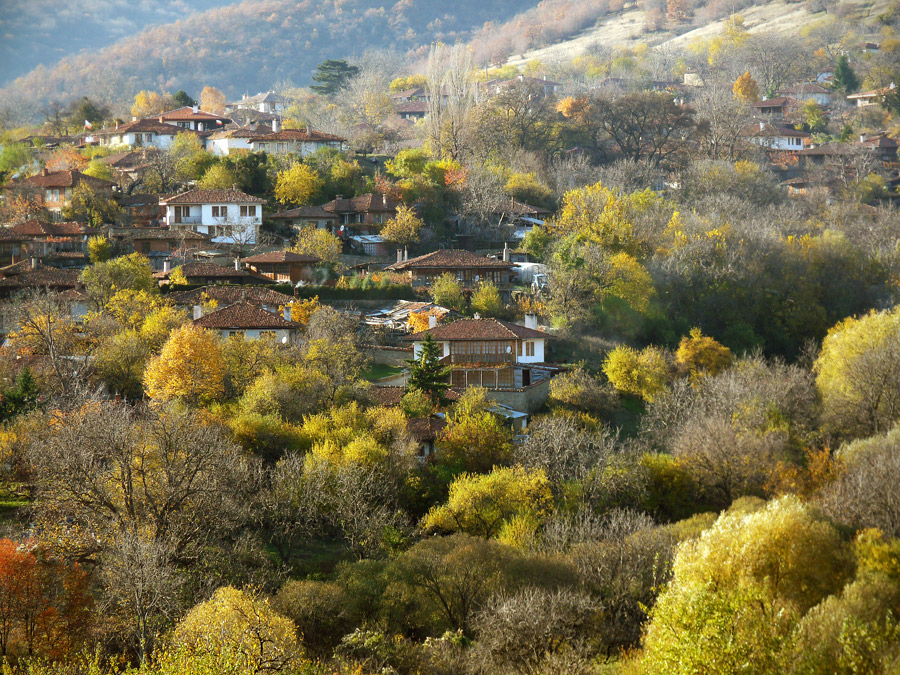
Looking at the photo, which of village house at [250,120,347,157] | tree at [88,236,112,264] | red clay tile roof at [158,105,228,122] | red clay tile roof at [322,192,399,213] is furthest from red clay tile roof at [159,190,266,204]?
red clay tile roof at [158,105,228,122]

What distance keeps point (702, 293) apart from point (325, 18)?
14986 cm

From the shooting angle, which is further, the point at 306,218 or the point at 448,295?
the point at 306,218

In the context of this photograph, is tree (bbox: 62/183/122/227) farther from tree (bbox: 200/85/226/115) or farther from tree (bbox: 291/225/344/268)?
tree (bbox: 200/85/226/115)

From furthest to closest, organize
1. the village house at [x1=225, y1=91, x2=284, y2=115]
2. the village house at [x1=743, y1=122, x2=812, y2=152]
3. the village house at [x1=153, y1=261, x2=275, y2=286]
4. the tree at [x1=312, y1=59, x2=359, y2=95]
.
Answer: the tree at [x1=312, y1=59, x2=359, y2=95] → the village house at [x1=225, y1=91, x2=284, y2=115] → the village house at [x1=743, y1=122, x2=812, y2=152] → the village house at [x1=153, y1=261, x2=275, y2=286]

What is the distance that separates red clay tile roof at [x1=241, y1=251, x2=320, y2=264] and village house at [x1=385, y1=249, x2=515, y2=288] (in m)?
4.37

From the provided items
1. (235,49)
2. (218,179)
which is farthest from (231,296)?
(235,49)

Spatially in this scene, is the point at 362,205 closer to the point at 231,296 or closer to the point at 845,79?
the point at 231,296

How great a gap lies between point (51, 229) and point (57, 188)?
6.34m

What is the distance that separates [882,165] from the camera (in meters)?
77.2

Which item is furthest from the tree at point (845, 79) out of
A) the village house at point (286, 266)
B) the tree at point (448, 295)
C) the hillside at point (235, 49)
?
the hillside at point (235, 49)

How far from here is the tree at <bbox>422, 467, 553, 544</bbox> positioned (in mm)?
28672

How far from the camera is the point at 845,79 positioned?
9781 centimetres

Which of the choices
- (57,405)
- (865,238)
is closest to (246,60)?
(865,238)

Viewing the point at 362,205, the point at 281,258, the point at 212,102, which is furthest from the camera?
the point at 212,102
